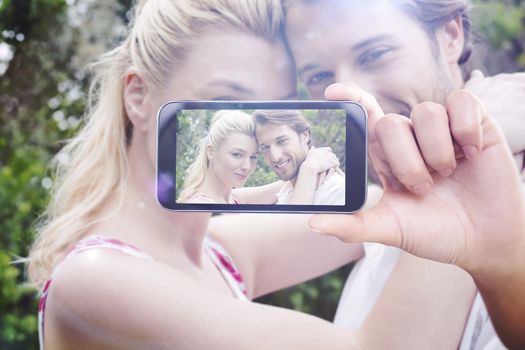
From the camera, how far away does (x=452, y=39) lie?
0.83 meters

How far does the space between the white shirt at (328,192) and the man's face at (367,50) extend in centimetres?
26

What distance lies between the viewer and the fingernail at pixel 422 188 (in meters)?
0.53

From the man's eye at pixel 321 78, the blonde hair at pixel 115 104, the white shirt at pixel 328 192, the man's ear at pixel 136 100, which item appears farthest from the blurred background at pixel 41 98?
the white shirt at pixel 328 192

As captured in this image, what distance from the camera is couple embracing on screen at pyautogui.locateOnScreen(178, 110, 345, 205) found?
0.56m

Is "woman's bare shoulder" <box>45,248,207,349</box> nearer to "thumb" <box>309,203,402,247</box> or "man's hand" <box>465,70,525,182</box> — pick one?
"thumb" <box>309,203,402,247</box>

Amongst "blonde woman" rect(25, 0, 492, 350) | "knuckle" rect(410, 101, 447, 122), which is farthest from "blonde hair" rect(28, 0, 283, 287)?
"knuckle" rect(410, 101, 447, 122)

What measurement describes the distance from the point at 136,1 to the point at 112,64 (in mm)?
143

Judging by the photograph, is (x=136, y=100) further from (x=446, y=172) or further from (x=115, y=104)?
(x=446, y=172)

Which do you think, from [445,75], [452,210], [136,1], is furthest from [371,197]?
[136,1]

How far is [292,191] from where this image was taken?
0.56m

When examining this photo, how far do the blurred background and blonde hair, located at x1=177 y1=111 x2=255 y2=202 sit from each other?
58 cm

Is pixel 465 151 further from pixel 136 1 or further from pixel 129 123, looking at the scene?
pixel 136 1

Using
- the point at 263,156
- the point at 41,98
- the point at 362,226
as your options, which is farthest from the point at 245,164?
the point at 41,98

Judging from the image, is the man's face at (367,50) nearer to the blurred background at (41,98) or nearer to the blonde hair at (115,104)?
the blonde hair at (115,104)
